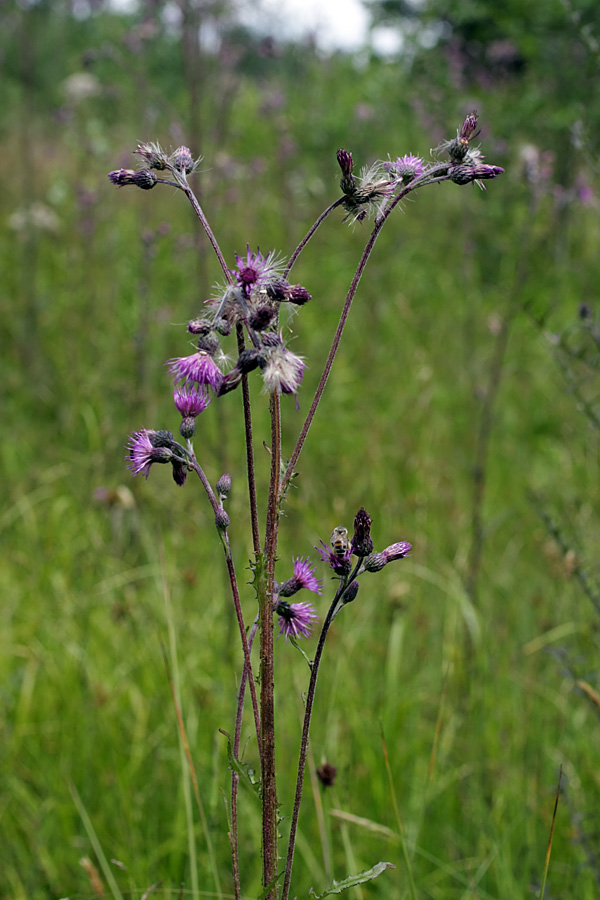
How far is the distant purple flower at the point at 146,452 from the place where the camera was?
95cm

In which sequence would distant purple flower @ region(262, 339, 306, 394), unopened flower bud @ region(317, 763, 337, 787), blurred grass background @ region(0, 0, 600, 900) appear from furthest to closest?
1. blurred grass background @ region(0, 0, 600, 900)
2. unopened flower bud @ region(317, 763, 337, 787)
3. distant purple flower @ region(262, 339, 306, 394)

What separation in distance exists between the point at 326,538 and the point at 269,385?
232 centimetres

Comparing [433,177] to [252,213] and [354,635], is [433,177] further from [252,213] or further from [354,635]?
[252,213]

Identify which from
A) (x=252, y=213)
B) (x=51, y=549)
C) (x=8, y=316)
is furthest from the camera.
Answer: (x=252, y=213)

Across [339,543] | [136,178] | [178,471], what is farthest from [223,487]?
[136,178]

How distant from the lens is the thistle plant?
0.86 metres

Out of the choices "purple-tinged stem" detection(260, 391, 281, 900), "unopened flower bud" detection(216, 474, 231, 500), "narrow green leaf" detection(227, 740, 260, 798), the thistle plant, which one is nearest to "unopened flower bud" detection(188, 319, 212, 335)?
the thistle plant

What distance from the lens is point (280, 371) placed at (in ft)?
2.72

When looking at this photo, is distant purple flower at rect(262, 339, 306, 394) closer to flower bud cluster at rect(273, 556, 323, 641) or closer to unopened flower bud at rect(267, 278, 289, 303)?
unopened flower bud at rect(267, 278, 289, 303)

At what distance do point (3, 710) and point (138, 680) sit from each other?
40 centimetres

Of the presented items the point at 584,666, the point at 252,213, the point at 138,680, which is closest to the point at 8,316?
the point at 252,213

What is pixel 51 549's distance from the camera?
123 inches

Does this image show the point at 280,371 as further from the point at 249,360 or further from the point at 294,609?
the point at 294,609

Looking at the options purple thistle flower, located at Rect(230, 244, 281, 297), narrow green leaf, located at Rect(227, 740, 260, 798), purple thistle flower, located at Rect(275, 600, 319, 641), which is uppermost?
purple thistle flower, located at Rect(230, 244, 281, 297)
